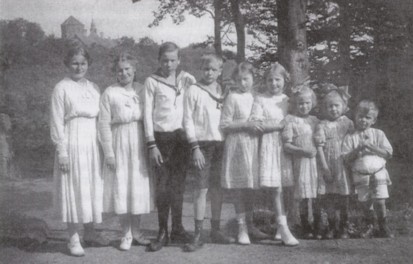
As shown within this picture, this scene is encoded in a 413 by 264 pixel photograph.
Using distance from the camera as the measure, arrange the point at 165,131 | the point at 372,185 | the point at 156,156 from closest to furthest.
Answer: the point at 156,156 → the point at 165,131 → the point at 372,185

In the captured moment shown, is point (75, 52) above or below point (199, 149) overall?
above

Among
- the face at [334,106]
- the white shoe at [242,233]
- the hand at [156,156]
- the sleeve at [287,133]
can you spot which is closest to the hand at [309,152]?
the sleeve at [287,133]

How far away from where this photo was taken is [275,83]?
4.83 metres

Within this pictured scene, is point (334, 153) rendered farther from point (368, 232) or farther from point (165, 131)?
point (165, 131)

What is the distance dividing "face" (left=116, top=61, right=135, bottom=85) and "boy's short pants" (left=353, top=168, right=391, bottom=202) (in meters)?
2.55

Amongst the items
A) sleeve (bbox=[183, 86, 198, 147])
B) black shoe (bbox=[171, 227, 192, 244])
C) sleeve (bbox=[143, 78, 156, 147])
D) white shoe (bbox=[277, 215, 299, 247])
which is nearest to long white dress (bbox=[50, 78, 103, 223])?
sleeve (bbox=[143, 78, 156, 147])

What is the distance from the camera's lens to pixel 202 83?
15.7 feet

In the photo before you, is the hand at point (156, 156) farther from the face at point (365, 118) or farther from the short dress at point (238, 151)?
the face at point (365, 118)

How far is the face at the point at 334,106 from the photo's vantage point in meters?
4.87

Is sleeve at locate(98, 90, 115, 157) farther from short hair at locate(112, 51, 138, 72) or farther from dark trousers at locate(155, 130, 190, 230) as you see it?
dark trousers at locate(155, 130, 190, 230)

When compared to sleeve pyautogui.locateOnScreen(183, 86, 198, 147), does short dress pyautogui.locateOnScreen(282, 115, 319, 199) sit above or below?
below

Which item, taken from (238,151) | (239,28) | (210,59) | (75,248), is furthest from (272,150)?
(239,28)

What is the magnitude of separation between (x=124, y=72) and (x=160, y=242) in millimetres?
1749

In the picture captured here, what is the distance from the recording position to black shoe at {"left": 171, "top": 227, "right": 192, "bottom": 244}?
4.89 metres
